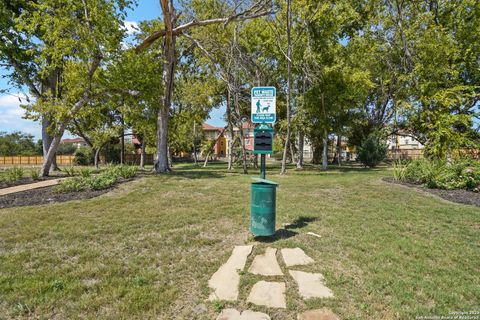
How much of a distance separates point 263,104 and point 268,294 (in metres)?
2.76

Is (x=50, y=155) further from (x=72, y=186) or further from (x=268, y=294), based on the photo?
(x=268, y=294)

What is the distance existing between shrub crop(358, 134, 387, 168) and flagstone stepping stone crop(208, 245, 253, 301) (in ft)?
54.9

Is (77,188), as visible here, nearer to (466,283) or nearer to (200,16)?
(466,283)

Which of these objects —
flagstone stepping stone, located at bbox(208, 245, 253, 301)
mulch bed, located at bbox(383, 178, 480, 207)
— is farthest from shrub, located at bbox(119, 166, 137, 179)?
mulch bed, located at bbox(383, 178, 480, 207)

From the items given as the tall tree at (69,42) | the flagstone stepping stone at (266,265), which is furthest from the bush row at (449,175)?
the tall tree at (69,42)

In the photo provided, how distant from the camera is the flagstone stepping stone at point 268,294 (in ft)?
8.12

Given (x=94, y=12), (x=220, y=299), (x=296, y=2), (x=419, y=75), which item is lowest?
(x=220, y=299)

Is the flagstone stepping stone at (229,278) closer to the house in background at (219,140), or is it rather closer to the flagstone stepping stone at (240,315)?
the flagstone stepping stone at (240,315)

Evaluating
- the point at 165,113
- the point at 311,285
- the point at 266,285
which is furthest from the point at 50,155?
the point at 311,285

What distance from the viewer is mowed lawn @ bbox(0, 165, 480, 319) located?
2.43 metres

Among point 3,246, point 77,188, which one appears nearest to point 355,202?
point 3,246

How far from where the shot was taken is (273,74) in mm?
17250

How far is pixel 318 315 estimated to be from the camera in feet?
7.55

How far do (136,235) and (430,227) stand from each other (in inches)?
194
